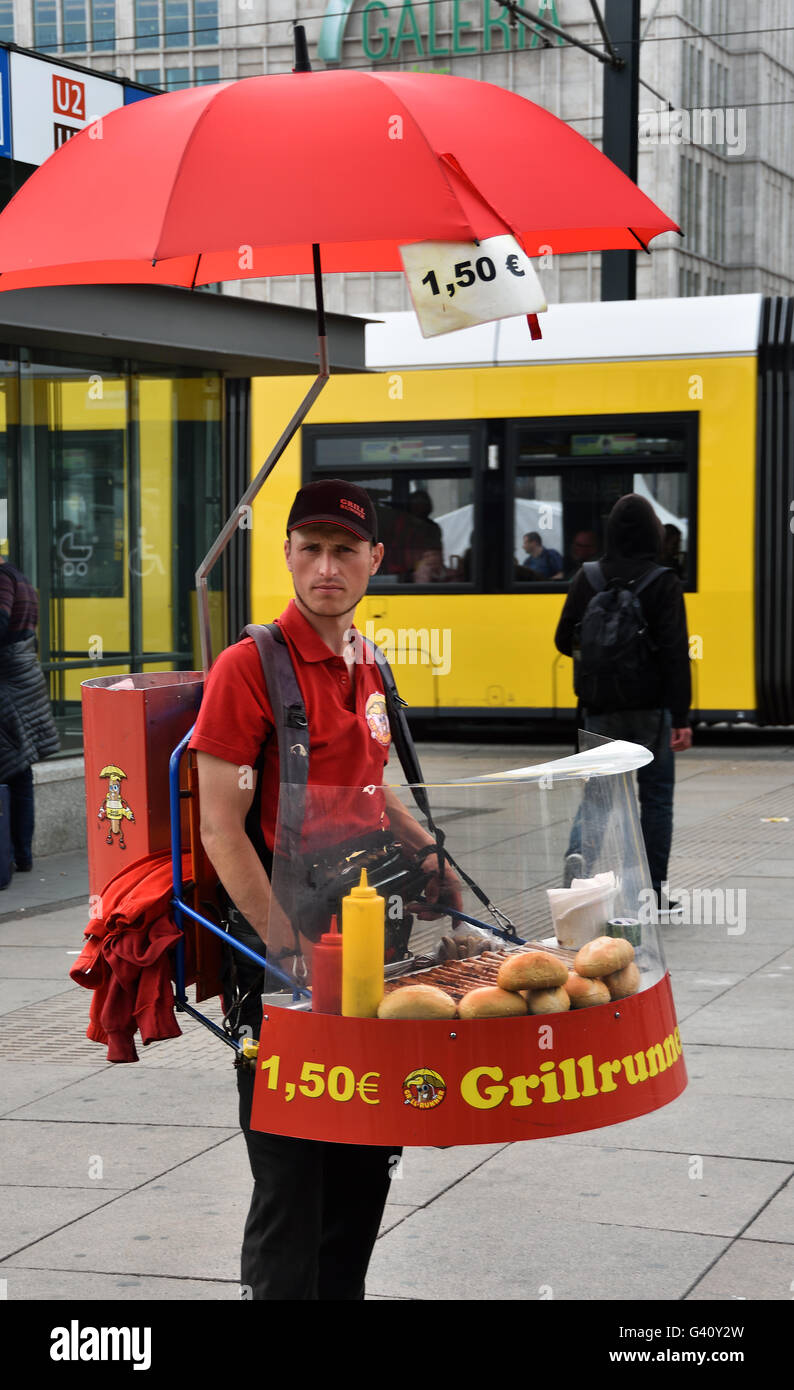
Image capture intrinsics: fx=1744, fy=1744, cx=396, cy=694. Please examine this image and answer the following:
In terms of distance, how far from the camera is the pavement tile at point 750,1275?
3771 mm

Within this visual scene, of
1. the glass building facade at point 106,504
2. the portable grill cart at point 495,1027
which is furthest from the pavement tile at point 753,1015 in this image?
the glass building facade at point 106,504

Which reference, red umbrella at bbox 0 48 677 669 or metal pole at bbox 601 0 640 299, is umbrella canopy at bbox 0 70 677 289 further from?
metal pole at bbox 601 0 640 299

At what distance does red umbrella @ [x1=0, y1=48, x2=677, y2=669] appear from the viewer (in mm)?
3094

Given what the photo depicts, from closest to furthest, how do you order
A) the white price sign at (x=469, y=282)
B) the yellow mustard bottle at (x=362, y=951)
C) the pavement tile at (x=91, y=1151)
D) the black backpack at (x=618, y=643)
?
the yellow mustard bottle at (x=362, y=951) → the white price sign at (x=469, y=282) → the pavement tile at (x=91, y=1151) → the black backpack at (x=618, y=643)

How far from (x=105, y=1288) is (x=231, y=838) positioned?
1365 mm

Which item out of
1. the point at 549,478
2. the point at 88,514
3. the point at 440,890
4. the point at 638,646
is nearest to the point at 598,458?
the point at 549,478

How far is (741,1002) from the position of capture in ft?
21.0

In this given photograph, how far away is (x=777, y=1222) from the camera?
4203 mm

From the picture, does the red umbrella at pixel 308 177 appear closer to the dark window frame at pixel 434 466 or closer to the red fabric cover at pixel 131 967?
the red fabric cover at pixel 131 967

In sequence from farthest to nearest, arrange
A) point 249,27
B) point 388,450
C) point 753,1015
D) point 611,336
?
point 249,27 < point 388,450 < point 611,336 < point 753,1015

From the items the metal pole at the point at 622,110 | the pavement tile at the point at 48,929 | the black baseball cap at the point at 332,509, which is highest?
the metal pole at the point at 622,110

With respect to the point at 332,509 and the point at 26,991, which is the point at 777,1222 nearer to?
the point at 332,509

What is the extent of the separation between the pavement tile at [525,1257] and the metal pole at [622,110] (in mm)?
13263
